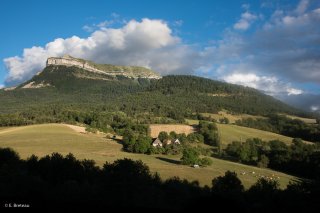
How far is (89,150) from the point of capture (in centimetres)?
10431

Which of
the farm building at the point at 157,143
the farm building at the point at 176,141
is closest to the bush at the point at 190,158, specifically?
the farm building at the point at 157,143

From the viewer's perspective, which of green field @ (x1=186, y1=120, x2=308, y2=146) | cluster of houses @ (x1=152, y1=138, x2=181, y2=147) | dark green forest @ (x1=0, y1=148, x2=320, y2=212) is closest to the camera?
dark green forest @ (x1=0, y1=148, x2=320, y2=212)

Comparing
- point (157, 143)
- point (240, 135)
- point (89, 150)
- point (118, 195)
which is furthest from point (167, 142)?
point (118, 195)

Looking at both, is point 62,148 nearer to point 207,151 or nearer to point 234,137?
point 207,151

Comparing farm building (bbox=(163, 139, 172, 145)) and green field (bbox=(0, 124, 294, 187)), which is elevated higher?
farm building (bbox=(163, 139, 172, 145))

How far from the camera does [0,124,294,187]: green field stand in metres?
83.4

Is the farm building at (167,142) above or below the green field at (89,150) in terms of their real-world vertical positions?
above

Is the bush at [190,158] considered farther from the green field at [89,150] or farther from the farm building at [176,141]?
the farm building at [176,141]

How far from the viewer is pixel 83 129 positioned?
150 metres

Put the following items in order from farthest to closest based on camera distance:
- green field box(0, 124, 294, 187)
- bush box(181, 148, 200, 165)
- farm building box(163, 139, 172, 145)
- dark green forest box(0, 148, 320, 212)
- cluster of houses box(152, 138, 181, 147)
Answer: farm building box(163, 139, 172, 145) < cluster of houses box(152, 138, 181, 147) < bush box(181, 148, 200, 165) < green field box(0, 124, 294, 187) < dark green forest box(0, 148, 320, 212)

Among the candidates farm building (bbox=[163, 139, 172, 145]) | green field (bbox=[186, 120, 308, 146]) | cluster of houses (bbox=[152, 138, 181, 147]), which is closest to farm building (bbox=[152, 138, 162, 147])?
cluster of houses (bbox=[152, 138, 181, 147])

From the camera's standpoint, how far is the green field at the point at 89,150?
3282 inches

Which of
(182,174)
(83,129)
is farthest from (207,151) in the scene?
(83,129)

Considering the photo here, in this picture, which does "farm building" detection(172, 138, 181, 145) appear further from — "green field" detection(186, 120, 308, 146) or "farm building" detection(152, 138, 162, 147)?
"green field" detection(186, 120, 308, 146)
